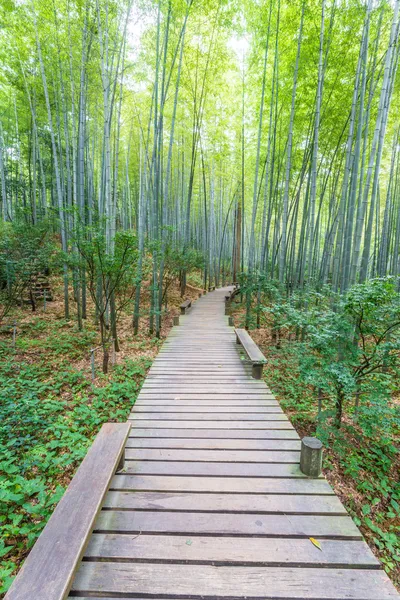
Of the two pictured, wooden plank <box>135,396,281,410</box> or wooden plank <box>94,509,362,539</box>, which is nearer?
wooden plank <box>94,509,362,539</box>

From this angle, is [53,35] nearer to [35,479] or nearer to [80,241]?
[80,241]

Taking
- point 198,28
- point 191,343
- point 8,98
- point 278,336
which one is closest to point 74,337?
point 191,343

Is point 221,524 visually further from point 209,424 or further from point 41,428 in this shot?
point 41,428

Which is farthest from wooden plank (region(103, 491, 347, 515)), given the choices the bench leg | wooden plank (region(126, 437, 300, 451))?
the bench leg

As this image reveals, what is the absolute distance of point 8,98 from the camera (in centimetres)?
831

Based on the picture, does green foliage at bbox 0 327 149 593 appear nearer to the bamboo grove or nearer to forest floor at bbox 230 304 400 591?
the bamboo grove

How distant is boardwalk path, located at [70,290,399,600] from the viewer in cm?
108

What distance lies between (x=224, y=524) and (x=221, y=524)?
0.05ft

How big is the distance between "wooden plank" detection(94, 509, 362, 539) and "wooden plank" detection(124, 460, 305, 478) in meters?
0.29

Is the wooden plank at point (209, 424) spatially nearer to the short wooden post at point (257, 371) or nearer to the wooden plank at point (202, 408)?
the wooden plank at point (202, 408)

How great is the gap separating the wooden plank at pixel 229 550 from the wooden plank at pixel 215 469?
0.42m

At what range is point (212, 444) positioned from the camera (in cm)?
199

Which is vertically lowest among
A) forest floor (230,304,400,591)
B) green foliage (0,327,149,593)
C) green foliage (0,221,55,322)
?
forest floor (230,304,400,591)

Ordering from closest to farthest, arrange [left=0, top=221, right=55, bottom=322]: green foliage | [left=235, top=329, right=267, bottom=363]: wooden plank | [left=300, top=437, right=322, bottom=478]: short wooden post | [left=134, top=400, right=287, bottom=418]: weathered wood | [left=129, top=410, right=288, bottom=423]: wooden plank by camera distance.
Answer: [left=300, top=437, right=322, bottom=478]: short wooden post, [left=129, top=410, right=288, bottom=423]: wooden plank, [left=134, top=400, right=287, bottom=418]: weathered wood, [left=235, top=329, right=267, bottom=363]: wooden plank, [left=0, top=221, right=55, bottom=322]: green foliage
